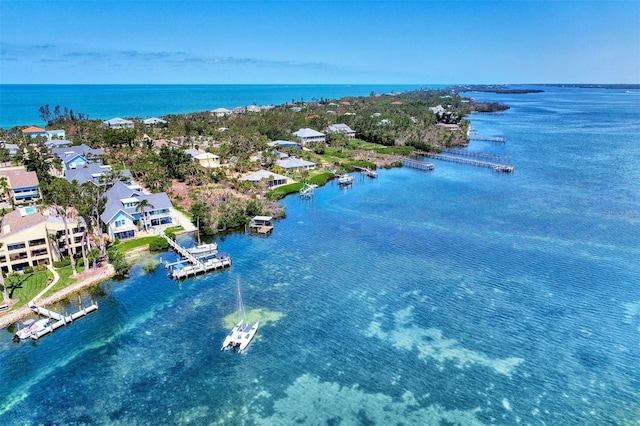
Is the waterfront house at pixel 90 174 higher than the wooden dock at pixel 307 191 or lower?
higher

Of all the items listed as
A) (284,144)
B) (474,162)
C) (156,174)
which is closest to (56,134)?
(284,144)

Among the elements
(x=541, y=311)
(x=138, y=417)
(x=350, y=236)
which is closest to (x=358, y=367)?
(x=138, y=417)

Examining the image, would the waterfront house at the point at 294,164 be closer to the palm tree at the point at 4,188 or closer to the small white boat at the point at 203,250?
the small white boat at the point at 203,250

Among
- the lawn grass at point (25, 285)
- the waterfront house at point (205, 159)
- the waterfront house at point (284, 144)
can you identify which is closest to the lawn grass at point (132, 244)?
the lawn grass at point (25, 285)

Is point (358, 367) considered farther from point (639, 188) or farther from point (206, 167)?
point (639, 188)

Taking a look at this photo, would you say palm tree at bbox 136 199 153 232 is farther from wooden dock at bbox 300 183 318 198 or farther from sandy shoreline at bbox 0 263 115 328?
wooden dock at bbox 300 183 318 198

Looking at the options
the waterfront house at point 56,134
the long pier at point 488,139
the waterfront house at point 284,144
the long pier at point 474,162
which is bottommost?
the long pier at point 474,162
